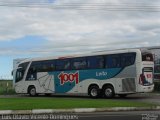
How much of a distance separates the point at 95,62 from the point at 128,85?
10.8ft

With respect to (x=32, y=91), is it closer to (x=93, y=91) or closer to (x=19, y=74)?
(x=19, y=74)

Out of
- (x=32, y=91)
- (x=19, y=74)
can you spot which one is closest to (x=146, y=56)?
(x=32, y=91)

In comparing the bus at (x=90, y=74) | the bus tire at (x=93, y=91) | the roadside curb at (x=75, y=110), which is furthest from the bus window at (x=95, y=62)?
the roadside curb at (x=75, y=110)

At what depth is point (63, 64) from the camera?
3850 cm

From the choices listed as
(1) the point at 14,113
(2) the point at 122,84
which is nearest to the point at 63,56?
(2) the point at 122,84

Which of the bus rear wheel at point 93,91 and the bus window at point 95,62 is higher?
the bus window at point 95,62

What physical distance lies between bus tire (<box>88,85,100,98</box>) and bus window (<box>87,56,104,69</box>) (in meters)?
1.57

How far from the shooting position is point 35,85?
41.2 m

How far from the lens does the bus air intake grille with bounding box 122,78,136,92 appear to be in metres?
33.8

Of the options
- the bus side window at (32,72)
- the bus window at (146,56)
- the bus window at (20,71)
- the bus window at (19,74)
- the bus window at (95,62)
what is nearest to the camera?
the bus window at (146,56)

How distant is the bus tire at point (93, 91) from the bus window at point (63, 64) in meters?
2.73

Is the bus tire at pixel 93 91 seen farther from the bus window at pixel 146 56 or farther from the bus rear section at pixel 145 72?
the bus window at pixel 146 56

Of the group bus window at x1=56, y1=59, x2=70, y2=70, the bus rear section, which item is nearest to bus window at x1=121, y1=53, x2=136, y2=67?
the bus rear section

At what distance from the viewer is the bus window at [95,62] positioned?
35.5 metres
